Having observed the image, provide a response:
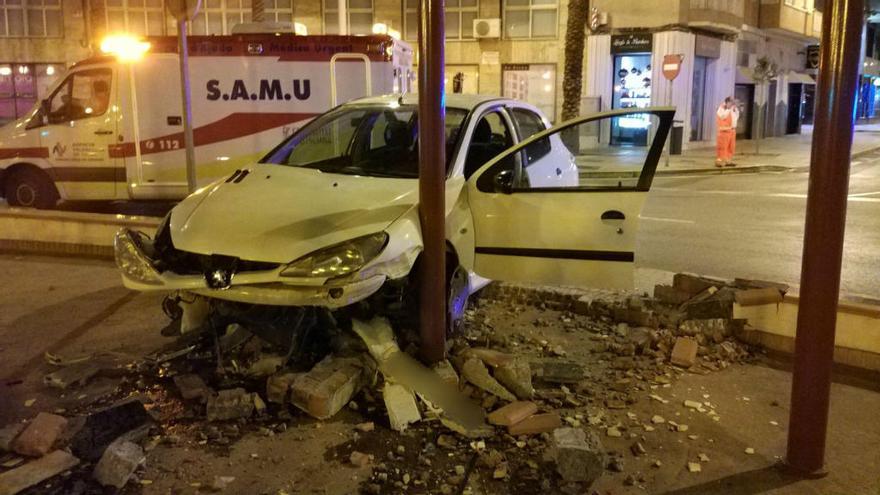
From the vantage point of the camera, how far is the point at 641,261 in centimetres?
863

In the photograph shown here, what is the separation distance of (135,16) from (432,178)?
27.8 meters

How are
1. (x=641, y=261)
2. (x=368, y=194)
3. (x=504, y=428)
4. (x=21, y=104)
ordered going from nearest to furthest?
1. (x=504, y=428)
2. (x=368, y=194)
3. (x=641, y=261)
4. (x=21, y=104)

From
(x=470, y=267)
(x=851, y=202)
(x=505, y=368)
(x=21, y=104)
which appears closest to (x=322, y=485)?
(x=505, y=368)

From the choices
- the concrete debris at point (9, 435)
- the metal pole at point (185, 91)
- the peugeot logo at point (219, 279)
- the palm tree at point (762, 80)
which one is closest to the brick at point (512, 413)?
the peugeot logo at point (219, 279)

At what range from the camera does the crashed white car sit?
457 centimetres

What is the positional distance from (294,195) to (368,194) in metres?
0.50

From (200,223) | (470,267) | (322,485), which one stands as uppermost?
(200,223)

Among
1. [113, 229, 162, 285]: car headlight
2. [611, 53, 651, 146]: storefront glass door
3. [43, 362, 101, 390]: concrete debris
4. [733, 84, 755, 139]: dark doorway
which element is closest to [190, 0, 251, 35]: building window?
A: [611, 53, 651, 146]: storefront glass door

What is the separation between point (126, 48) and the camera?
36.1ft

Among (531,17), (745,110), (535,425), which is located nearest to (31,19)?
(531,17)

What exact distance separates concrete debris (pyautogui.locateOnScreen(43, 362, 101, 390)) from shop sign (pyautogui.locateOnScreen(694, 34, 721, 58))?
24.5 m

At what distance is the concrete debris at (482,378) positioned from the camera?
15.4 feet

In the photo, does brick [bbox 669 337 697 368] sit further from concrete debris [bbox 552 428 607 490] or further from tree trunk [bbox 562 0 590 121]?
tree trunk [bbox 562 0 590 121]

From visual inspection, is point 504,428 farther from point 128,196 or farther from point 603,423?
point 128,196
